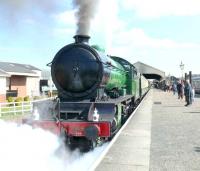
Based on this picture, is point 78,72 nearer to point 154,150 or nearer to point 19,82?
point 154,150

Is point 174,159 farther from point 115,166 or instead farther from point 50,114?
point 50,114

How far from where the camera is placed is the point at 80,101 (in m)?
10.7

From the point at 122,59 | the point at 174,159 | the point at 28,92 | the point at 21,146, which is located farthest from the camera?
the point at 28,92

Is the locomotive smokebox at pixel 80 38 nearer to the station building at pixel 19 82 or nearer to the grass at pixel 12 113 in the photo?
the grass at pixel 12 113

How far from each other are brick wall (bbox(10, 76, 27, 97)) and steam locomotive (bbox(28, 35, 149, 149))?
92.9 feet

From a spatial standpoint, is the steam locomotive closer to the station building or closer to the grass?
the grass

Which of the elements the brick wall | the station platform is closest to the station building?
→ the brick wall

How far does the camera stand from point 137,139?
34.8ft

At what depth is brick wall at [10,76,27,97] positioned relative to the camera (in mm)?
38812

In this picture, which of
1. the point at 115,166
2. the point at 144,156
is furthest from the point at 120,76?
the point at 115,166

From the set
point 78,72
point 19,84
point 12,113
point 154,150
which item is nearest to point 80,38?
point 78,72

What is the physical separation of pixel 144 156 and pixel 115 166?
1110 millimetres

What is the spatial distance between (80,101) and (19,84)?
30819mm

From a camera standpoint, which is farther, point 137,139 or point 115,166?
point 137,139
